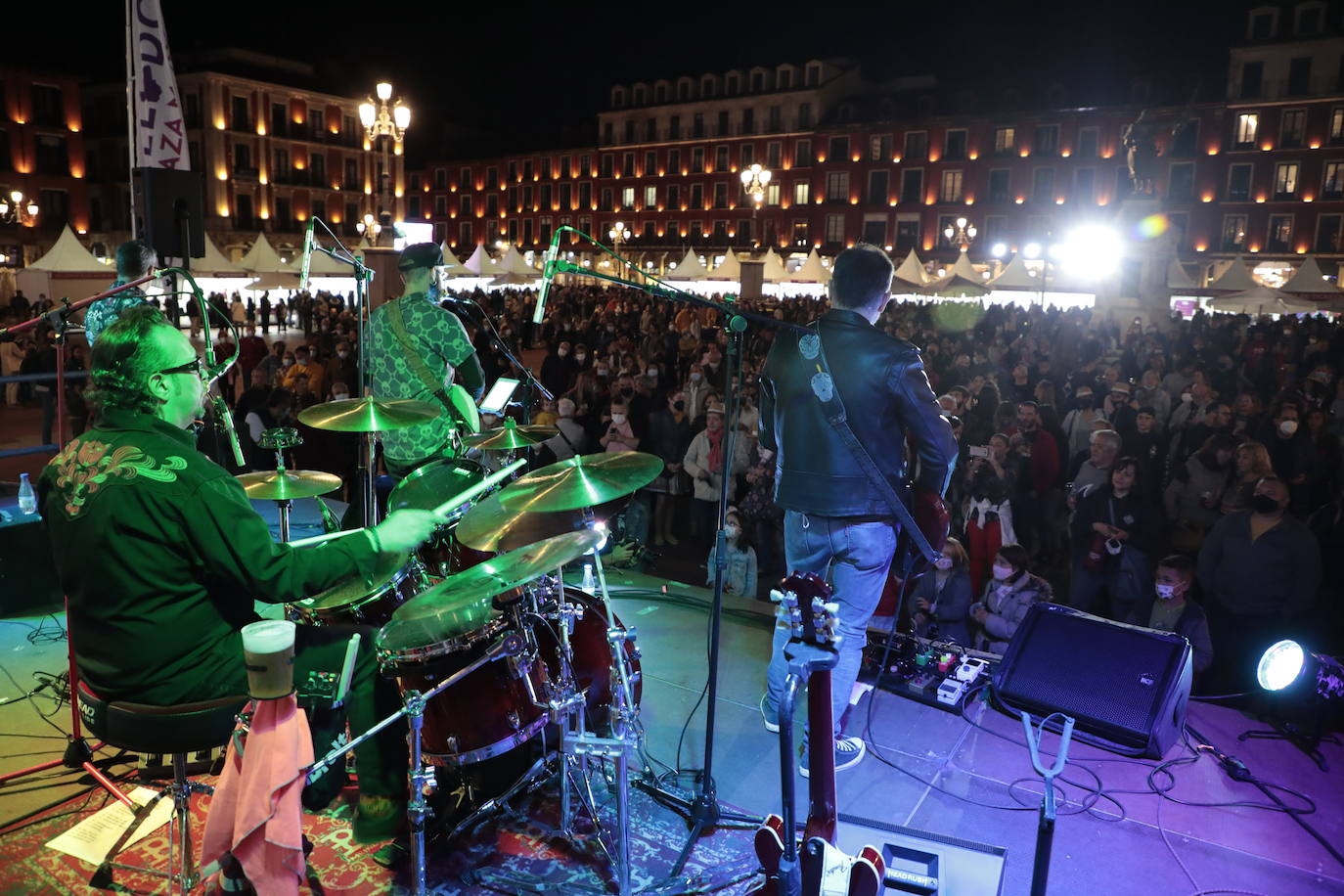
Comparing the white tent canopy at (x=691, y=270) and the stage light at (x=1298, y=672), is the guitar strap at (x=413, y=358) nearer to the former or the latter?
the stage light at (x=1298, y=672)

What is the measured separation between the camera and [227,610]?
8.74ft

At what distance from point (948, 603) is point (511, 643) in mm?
3094

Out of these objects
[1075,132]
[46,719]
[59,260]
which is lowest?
[46,719]

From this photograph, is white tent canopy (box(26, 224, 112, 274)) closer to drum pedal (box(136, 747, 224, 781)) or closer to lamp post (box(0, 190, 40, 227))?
drum pedal (box(136, 747, 224, 781))

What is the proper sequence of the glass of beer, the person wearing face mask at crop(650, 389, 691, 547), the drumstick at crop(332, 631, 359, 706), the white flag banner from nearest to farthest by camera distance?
1. the glass of beer
2. the drumstick at crop(332, 631, 359, 706)
3. the white flag banner
4. the person wearing face mask at crop(650, 389, 691, 547)

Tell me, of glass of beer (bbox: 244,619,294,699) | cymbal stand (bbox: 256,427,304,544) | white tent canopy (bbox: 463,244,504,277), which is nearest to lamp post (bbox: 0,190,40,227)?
white tent canopy (bbox: 463,244,504,277)

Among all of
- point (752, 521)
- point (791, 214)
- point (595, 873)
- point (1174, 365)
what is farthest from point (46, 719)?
point (791, 214)

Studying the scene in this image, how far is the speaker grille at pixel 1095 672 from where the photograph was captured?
327cm

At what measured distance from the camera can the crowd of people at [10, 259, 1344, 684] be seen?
5.04 metres

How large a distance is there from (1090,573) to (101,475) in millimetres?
5232

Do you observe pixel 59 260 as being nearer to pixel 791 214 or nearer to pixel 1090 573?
pixel 1090 573

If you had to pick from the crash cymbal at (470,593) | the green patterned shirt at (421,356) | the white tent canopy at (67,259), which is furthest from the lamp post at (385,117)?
the crash cymbal at (470,593)

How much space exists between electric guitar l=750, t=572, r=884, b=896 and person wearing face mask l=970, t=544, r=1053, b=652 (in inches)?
117

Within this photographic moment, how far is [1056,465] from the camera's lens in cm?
745
